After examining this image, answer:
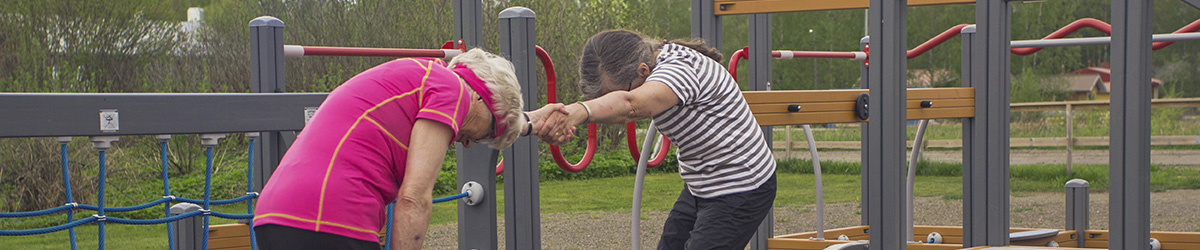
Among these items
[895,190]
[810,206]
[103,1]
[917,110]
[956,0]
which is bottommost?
[810,206]

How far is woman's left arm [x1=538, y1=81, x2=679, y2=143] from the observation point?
2252mm

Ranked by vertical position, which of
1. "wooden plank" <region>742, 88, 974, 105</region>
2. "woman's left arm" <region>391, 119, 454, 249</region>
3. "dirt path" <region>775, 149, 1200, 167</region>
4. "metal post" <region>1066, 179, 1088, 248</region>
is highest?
"wooden plank" <region>742, 88, 974, 105</region>

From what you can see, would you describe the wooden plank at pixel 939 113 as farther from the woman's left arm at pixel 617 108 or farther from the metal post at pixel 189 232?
the metal post at pixel 189 232

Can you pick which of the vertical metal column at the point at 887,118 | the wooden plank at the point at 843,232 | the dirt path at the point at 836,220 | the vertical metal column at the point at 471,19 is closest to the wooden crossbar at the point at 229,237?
the vertical metal column at the point at 471,19

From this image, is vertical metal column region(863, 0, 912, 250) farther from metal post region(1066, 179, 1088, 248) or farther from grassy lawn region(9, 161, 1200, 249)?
grassy lawn region(9, 161, 1200, 249)

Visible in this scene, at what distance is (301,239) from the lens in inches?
62.3

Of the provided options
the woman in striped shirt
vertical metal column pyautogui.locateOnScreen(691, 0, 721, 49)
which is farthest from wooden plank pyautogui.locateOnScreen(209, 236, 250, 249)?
vertical metal column pyautogui.locateOnScreen(691, 0, 721, 49)

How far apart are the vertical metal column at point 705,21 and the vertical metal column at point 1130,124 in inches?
84.6

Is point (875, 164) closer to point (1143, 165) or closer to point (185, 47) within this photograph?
point (1143, 165)

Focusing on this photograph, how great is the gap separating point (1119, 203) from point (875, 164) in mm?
782

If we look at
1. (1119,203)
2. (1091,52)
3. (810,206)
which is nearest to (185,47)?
(810,206)

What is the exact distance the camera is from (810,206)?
10.2 meters

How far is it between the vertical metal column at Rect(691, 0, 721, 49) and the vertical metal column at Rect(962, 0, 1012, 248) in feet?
3.79

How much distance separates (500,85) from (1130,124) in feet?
5.82
